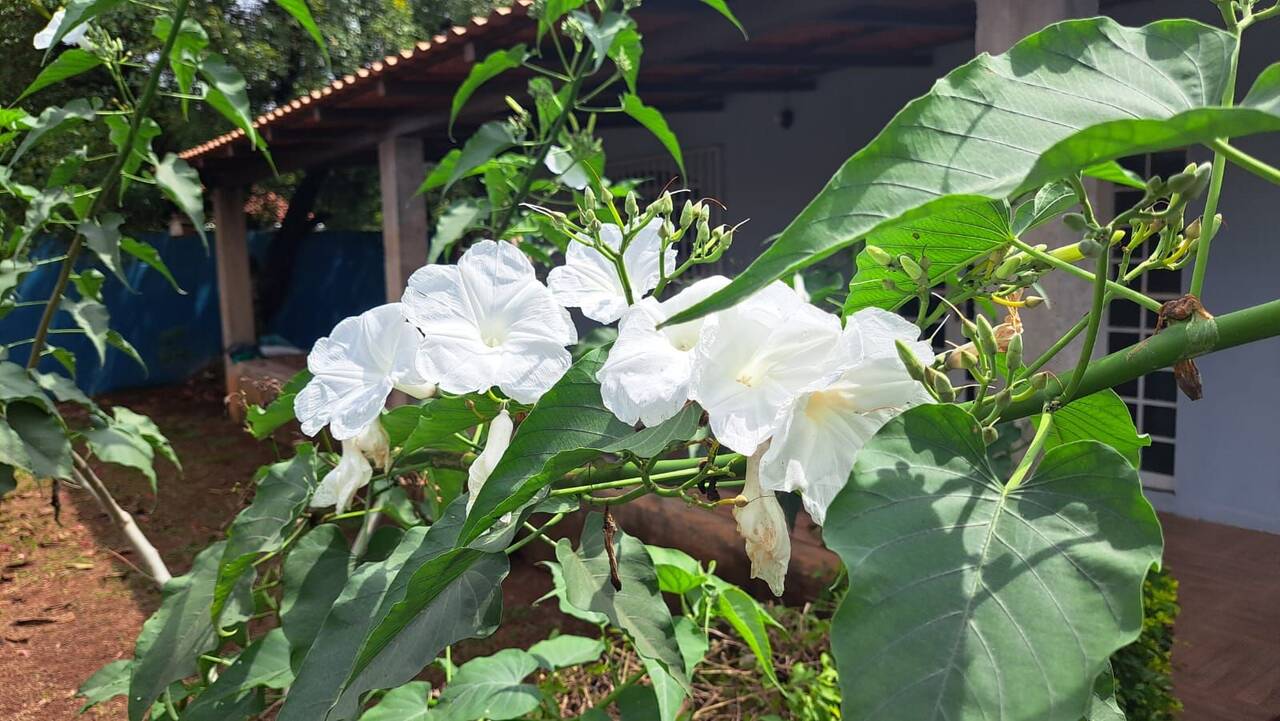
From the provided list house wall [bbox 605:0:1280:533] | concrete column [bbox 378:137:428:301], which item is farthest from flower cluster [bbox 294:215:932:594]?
concrete column [bbox 378:137:428:301]

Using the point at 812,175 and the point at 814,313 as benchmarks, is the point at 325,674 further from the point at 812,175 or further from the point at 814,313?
the point at 812,175

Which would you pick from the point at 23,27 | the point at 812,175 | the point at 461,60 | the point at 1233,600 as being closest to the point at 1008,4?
the point at 461,60

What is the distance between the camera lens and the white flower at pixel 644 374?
0.48m

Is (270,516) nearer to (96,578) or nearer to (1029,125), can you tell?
(1029,125)

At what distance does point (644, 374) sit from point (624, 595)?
378 mm

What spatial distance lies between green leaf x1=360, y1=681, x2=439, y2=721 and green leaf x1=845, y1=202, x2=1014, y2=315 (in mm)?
1433

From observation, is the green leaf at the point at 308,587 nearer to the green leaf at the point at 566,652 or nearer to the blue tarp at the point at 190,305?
the green leaf at the point at 566,652

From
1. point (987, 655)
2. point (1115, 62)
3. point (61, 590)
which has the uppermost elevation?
point (1115, 62)

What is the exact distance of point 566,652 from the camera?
210 cm

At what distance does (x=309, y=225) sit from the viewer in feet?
39.9

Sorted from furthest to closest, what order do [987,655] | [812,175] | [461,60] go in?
[812,175] → [461,60] → [987,655]

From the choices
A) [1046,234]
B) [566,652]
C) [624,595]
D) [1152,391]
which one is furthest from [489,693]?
Answer: [1152,391]

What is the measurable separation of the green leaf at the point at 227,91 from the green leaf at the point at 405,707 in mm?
1071

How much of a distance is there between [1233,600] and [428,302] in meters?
4.45
